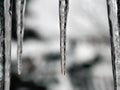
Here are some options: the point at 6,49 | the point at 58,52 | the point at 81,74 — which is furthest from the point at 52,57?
the point at 6,49

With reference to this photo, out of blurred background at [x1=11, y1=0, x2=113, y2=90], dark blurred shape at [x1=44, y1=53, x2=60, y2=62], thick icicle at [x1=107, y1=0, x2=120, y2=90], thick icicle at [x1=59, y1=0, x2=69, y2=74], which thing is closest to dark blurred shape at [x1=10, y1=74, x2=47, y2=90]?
blurred background at [x1=11, y1=0, x2=113, y2=90]

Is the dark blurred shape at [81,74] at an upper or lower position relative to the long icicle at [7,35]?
lower

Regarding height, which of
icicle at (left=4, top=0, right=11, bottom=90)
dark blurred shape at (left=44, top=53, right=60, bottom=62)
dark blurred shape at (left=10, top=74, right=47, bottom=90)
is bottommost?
dark blurred shape at (left=10, top=74, right=47, bottom=90)

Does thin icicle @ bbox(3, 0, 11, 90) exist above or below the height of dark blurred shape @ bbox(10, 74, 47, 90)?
above

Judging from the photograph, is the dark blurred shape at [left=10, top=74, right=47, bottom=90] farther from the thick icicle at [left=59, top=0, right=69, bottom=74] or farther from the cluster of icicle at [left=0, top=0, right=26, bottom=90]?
the thick icicle at [left=59, top=0, right=69, bottom=74]

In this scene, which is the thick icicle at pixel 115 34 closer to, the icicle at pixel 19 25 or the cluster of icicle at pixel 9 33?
the cluster of icicle at pixel 9 33

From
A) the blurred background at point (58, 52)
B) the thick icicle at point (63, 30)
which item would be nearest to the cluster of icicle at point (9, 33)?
the thick icicle at point (63, 30)

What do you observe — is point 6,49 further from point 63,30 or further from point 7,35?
point 63,30

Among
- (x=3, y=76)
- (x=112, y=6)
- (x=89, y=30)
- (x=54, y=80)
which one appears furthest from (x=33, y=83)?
(x=112, y=6)
